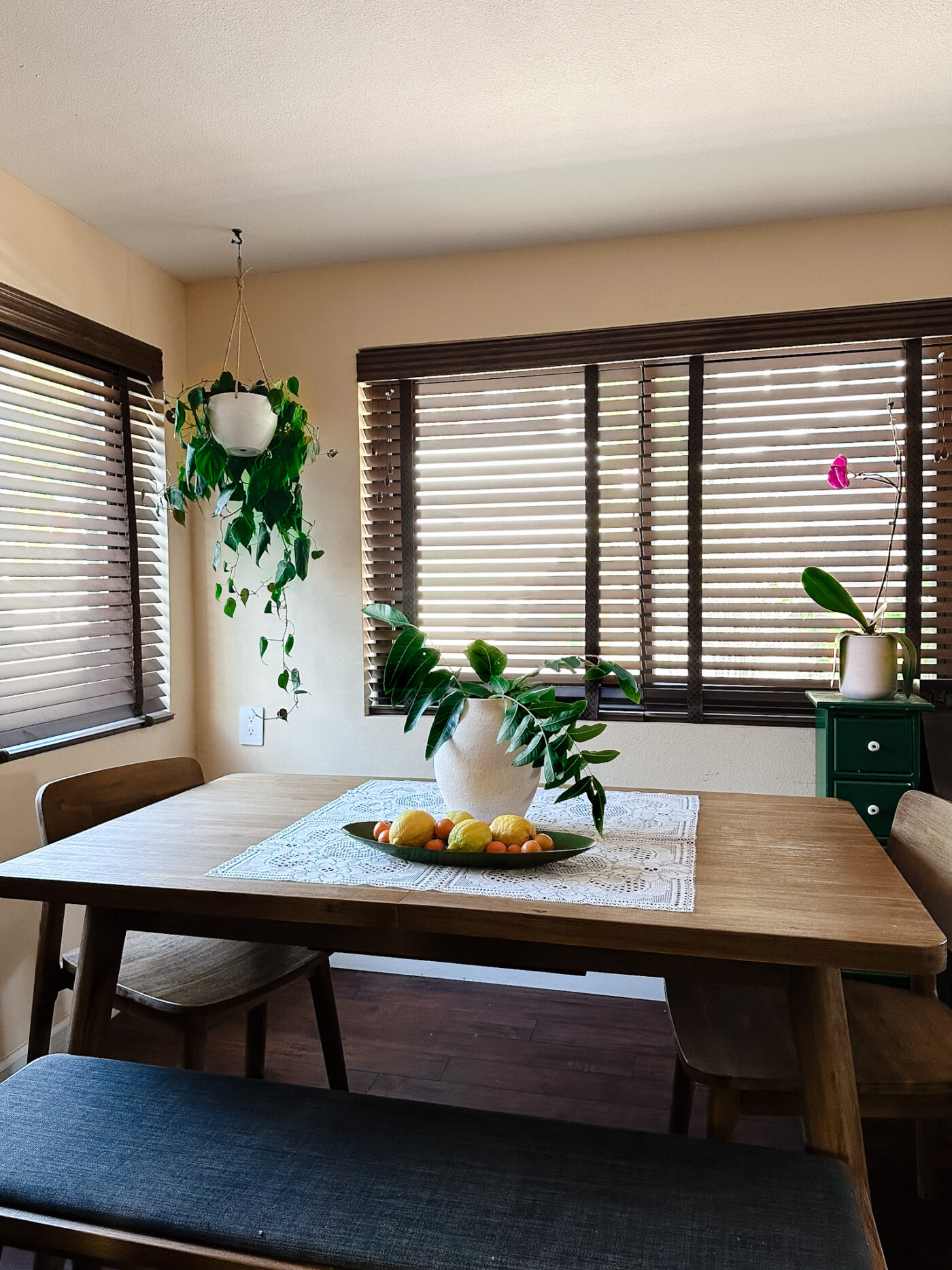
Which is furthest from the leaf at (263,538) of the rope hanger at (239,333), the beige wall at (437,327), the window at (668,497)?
the rope hanger at (239,333)

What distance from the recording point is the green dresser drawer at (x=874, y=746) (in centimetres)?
244

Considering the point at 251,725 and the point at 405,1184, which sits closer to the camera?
the point at 405,1184

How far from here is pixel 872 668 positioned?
8.18ft

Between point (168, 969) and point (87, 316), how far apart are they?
1943 millimetres

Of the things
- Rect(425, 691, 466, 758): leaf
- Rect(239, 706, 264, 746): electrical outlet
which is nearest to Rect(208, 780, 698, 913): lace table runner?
Rect(425, 691, 466, 758): leaf

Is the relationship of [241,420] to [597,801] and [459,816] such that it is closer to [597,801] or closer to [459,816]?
[459,816]

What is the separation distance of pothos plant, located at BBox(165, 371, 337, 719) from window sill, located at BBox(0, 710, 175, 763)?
424 millimetres

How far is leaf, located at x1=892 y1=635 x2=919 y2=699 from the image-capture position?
8.29 ft

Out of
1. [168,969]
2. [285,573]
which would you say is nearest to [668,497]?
[285,573]

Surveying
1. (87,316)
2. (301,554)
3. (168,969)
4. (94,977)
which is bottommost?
(168,969)

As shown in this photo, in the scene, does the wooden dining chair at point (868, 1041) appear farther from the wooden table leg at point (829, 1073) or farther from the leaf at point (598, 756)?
the leaf at point (598, 756)

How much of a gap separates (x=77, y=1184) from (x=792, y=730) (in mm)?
2289

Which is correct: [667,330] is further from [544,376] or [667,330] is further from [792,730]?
[792,730]

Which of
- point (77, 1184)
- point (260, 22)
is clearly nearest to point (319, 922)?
point (77, 1184)
